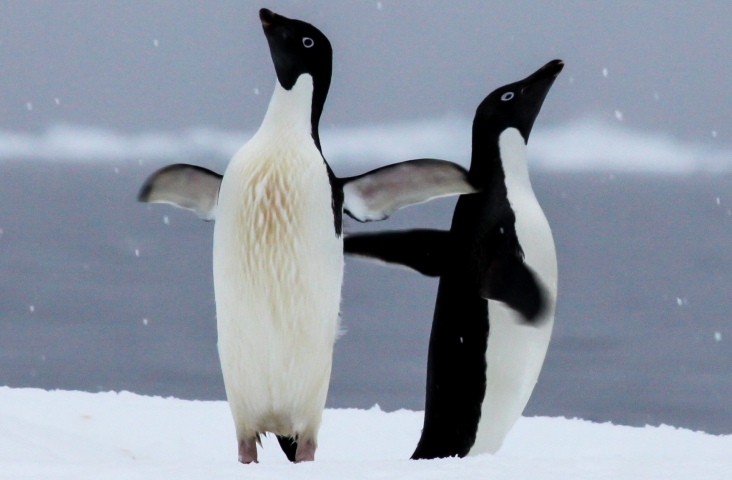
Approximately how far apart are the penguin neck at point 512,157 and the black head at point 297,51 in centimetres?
59

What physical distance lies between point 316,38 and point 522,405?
1.26m

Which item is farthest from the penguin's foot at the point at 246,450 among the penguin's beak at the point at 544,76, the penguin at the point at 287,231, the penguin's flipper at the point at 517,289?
the penguin's beak at the point at 544,76

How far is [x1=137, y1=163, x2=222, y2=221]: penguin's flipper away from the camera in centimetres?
274

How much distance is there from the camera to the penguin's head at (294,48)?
103 inches

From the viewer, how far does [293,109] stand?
2.64 meters

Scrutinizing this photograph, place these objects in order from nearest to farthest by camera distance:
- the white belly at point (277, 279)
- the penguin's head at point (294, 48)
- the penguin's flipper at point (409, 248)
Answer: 1. the white belly at point (277, 279)
2. the penguin's head at point (294, 48)
3. the penguin's flipper at point (409, 248)

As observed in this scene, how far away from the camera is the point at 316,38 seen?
2.66 meters

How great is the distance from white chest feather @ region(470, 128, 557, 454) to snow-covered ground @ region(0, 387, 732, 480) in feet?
0.51

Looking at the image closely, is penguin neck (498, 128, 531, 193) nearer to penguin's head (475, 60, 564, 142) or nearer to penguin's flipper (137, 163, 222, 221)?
penguin's head (475, 60, 564, 142)

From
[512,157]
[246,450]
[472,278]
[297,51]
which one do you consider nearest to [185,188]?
[297,51]

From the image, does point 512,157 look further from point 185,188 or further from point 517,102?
point 185,188

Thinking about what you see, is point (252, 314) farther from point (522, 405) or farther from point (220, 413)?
point (220, 413)

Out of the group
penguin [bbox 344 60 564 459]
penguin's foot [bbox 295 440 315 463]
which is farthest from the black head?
penguin's foot [bbox 295 440 315 463]

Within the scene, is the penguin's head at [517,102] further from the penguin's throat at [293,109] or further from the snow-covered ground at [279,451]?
the snow-covered ground at [279,451]
